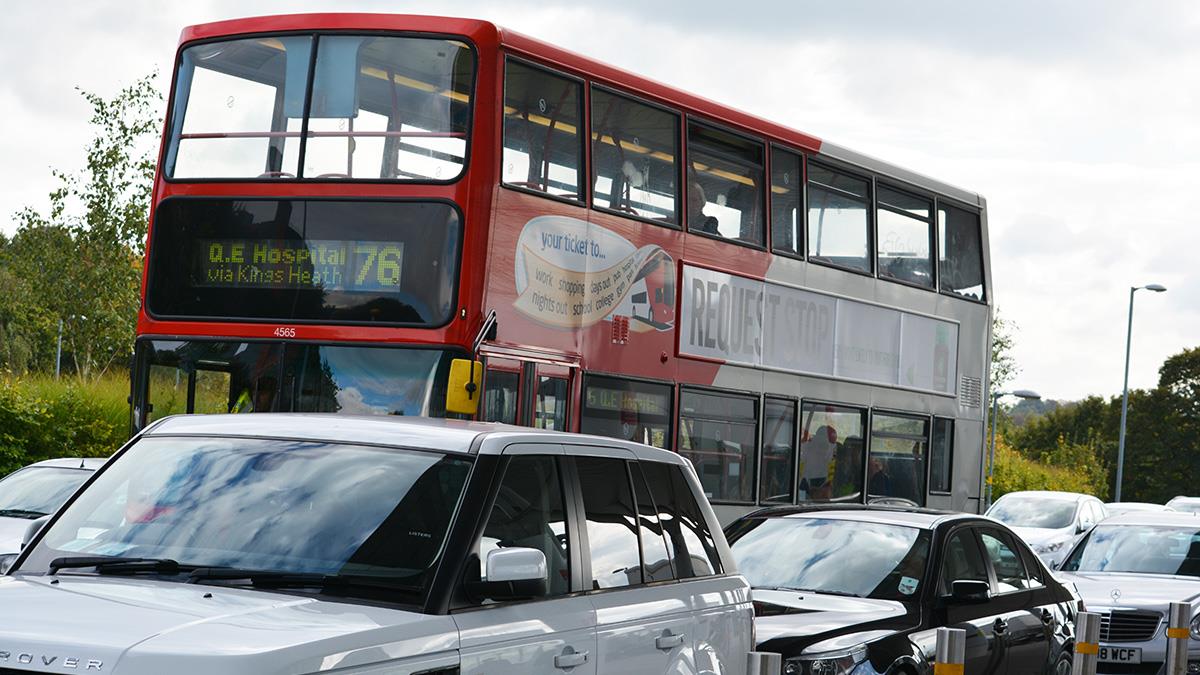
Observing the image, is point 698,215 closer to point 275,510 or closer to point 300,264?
point 300,264

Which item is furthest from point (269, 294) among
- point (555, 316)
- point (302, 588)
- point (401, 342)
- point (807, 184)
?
point (302, 588)

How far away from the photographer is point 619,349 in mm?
13906

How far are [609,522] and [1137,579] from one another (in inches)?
383

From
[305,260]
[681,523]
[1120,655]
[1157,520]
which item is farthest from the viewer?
[1157,520]

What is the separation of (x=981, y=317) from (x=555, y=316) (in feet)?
26.4

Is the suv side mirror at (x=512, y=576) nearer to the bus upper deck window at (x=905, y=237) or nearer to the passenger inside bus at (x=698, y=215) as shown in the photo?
the passenger inside bus at (x=698, y=215)

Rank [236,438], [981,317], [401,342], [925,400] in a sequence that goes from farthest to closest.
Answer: [981,317], [925,400], [401,342], [236,438]

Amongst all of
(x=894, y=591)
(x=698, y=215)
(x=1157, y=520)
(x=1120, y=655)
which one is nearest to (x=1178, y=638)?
(x=1120, y=655)

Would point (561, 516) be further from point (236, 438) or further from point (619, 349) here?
point (619, 349)

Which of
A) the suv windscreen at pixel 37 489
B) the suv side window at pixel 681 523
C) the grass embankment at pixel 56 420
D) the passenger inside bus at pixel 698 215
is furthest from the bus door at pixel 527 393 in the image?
the grass embankment at pixel 56 420

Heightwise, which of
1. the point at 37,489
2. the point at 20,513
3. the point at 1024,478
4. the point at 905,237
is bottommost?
the point at 20,513

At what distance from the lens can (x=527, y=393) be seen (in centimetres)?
1281

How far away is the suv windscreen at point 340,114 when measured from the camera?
40.8 ft

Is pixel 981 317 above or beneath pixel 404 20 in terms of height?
beneath
